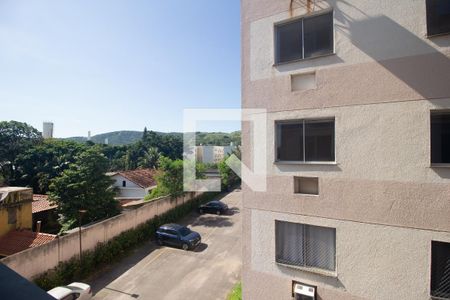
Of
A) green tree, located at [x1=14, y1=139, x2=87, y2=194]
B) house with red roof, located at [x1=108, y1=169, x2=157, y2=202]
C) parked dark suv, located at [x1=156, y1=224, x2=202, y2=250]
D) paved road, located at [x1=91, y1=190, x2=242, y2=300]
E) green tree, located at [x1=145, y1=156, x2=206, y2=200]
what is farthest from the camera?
green tree, located at [x1=14, y1=139, x2=87, y2=194]

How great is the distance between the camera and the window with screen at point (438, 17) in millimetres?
4672

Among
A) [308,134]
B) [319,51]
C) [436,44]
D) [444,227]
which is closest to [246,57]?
[319,51]

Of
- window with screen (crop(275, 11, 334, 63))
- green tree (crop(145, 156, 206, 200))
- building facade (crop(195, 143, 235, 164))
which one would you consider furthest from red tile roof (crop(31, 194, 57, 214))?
window with screen (crop(275, 11, 334, 63))

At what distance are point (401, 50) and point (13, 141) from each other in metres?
55.3

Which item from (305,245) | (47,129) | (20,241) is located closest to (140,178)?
(20,241)

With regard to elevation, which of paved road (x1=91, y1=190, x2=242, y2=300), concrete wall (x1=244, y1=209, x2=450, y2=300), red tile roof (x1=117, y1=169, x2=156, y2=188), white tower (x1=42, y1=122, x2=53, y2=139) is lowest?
paved road (x1=91, y1=190, x2=242, y2=300)

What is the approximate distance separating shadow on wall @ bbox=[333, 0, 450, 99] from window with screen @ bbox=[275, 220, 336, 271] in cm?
326

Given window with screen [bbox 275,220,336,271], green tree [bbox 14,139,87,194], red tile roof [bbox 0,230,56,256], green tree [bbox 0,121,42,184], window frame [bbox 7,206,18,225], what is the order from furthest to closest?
1. green tree [bbox 0,121,42,184]
2. green tree [bbox 14,139,87,194]
3. window frame [bbox 7,206,18,225]
4. red tile roof [bbox 0,230,56,256]
5. window with screen [bbox 275,220,336,271]

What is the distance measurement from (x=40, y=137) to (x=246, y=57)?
182 ft

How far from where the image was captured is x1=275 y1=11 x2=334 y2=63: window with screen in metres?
5.68

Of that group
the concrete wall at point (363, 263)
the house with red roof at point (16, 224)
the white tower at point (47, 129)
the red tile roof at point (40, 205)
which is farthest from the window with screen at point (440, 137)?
the white tower at point (47, 129)

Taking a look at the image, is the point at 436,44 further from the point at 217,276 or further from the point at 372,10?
the point at 217,276

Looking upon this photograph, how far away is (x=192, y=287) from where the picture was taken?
39.2 ft

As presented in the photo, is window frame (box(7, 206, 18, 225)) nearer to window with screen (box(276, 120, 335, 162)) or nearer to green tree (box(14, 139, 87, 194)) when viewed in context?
green tree (box(14, 139, 87, 194))
